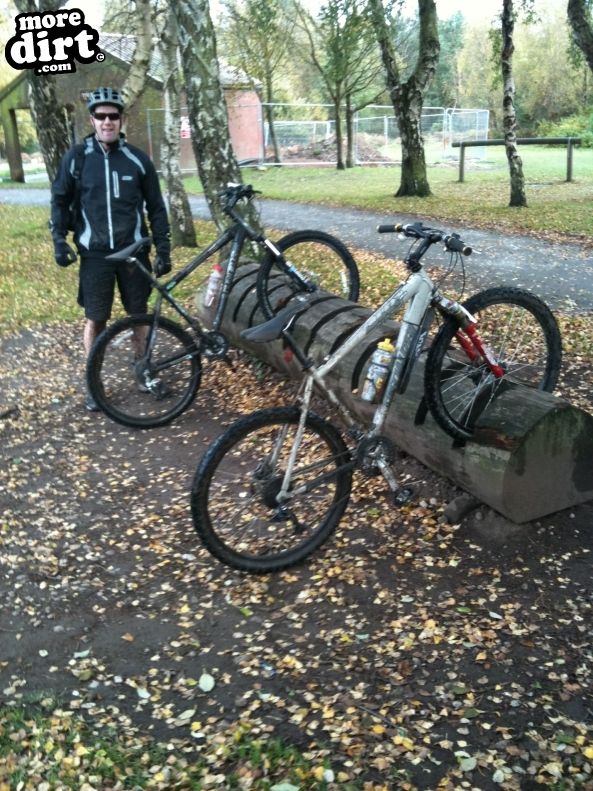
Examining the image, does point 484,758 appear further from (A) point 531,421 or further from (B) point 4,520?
(B) point 4,520

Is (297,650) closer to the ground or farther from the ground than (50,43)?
closer to the ground

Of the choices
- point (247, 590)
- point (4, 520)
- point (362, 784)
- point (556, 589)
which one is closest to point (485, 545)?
point (556, 589)

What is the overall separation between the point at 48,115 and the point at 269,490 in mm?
10472

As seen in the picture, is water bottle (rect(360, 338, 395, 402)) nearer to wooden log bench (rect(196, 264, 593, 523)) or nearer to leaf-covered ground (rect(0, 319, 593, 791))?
wooden log bench (rect(196, 264, 593, 523))

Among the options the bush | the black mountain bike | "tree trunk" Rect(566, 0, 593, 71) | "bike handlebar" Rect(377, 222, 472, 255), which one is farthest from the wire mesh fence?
"bike handlebar" Rect(377, 222, 472, 255)

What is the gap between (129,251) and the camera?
214 inches

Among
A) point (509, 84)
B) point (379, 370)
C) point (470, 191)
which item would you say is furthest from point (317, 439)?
point (470, 191)

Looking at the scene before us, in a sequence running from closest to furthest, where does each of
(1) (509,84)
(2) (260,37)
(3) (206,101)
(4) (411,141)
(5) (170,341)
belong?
(5) (170,341) < (3) (206,101) < (1) (509,84) < (4) (411,141) < (2) (260,37)

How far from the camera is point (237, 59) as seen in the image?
31.0m

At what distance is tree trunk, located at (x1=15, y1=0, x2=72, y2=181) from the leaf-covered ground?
29.2 ft

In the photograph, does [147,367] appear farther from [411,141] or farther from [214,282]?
[411,141]

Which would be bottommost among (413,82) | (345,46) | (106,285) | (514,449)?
(514,449)

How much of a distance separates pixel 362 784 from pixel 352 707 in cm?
38

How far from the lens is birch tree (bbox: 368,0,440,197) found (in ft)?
53.2
